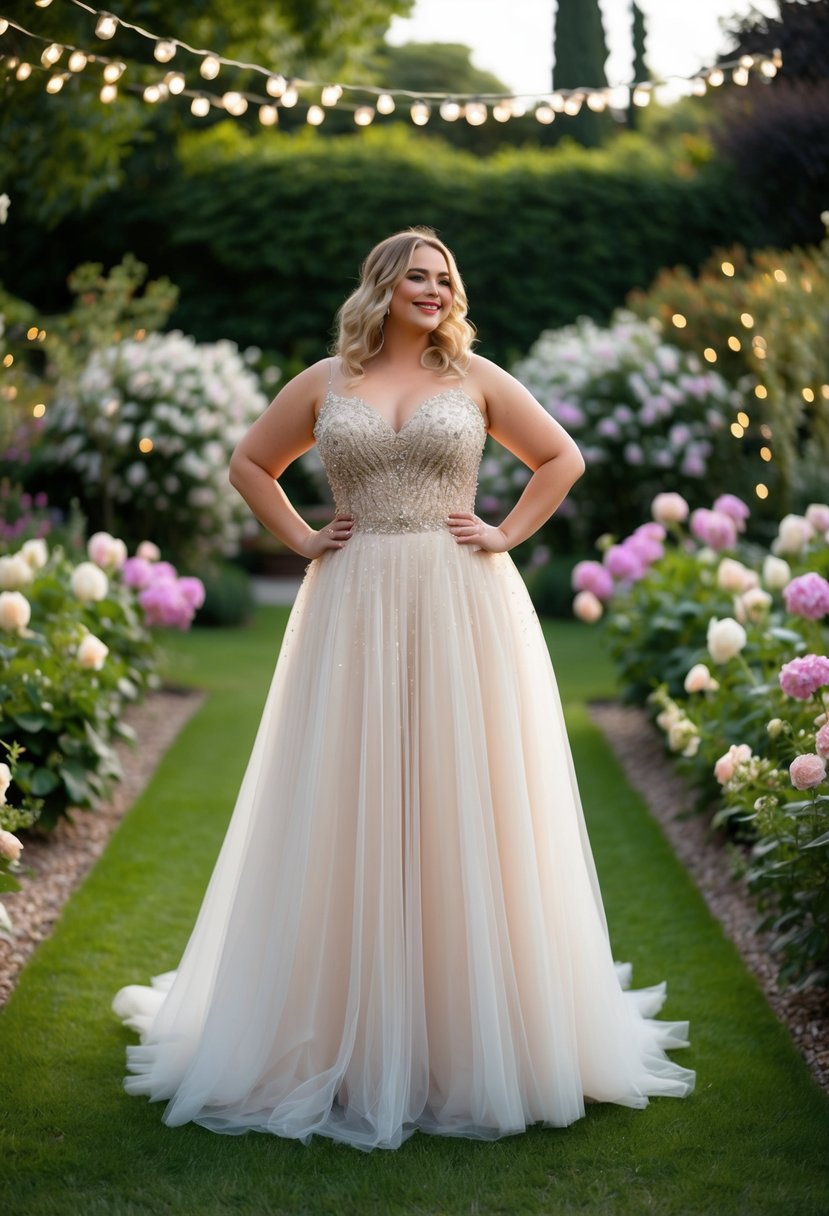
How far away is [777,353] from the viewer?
9.35 metres

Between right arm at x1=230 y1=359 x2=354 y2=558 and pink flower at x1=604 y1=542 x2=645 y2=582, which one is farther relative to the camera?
pink flower at x1=604 y1=542 x2=645 y2=582

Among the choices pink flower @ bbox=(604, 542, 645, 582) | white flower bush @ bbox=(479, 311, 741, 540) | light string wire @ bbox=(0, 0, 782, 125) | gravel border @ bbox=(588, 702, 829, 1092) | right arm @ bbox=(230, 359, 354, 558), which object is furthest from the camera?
white flower bush @ bbox=(479, 311, 741, 540)

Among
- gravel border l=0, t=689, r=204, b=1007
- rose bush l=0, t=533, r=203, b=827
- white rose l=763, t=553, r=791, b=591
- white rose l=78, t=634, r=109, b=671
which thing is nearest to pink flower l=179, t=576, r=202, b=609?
rose bush l=0, t=533, r=203, b=827

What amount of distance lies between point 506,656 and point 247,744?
4230 mm

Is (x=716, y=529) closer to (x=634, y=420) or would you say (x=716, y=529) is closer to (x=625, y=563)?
(x=625, y=563)

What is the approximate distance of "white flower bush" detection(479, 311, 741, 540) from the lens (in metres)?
11.0

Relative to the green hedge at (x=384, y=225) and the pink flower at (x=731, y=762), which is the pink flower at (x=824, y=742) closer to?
the pink flower at (x=731, y=762)

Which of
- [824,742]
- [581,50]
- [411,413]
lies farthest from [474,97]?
[581,50]

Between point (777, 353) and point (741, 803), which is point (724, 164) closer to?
point (777, 353)

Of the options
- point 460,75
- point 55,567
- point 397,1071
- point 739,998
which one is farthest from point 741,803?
point 460,75

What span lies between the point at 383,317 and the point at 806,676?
144cm

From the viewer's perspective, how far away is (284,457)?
3537 millimetres

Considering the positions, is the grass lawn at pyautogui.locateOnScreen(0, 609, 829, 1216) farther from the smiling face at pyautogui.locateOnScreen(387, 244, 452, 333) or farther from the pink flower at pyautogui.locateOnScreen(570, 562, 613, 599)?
the pink flower at pyautogui.locateOnScreen(570, 562, 613, 599)

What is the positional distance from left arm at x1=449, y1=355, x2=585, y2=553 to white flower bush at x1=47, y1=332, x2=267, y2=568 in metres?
7.16
